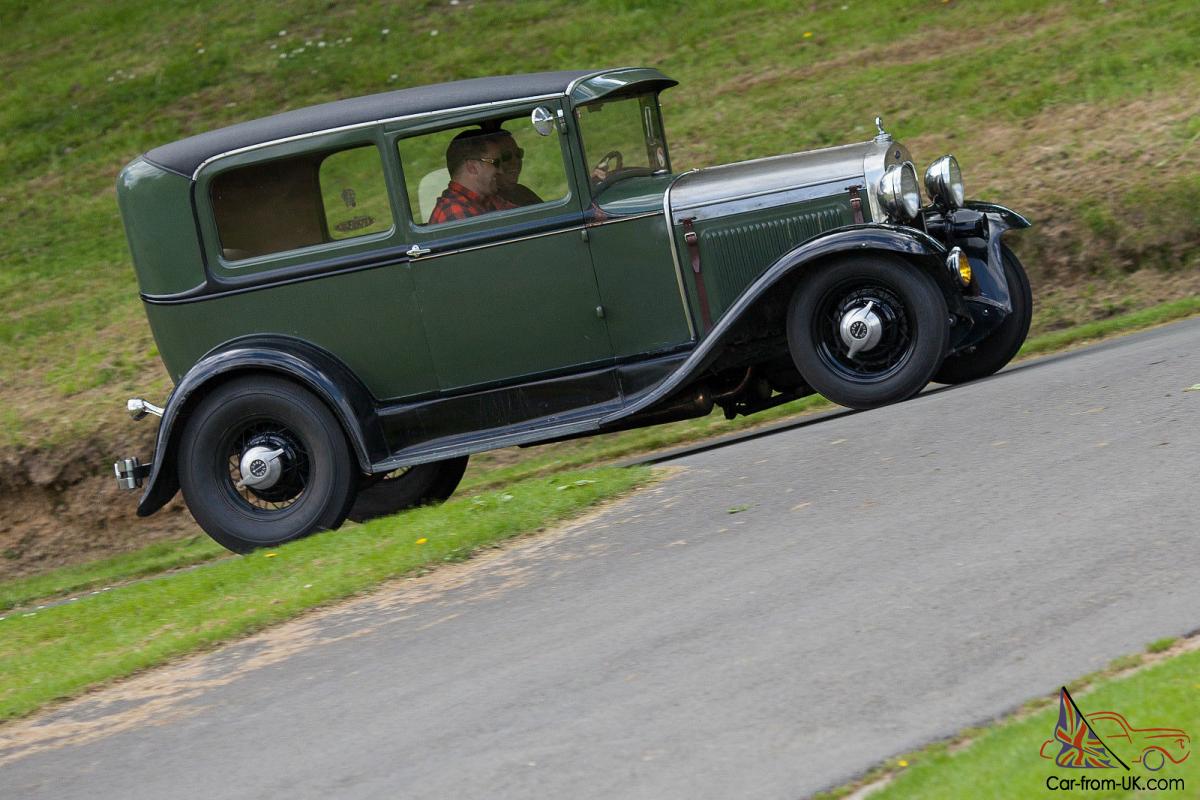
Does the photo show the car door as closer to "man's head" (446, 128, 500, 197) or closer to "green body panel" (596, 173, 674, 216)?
"man's head" (446, 128, 500, 197)

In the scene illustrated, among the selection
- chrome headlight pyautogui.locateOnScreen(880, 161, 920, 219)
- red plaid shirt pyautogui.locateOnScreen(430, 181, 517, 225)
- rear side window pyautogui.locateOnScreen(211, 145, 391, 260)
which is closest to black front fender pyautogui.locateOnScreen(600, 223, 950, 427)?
chrome headlight pyautogui.locateOnScreen(880, 161, 920, 219)

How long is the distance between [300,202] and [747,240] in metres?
2.52

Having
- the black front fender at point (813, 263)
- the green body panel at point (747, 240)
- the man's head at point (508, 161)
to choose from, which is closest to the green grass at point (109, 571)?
the man's head at point (508, 161)

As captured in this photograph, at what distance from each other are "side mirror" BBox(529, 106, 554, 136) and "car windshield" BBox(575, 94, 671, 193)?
0.56 feet

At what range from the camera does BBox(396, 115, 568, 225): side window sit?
8062mm

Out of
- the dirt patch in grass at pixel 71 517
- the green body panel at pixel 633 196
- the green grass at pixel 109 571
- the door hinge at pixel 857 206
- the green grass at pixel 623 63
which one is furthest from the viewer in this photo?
the green grass at pixel 623 63

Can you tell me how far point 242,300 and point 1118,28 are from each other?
34.7 ft

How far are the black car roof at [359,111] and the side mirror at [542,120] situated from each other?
10 centimetres

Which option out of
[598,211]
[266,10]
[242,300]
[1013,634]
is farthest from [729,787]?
[266,10]

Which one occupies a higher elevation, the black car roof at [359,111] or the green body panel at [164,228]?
the black car roof at [359,111]

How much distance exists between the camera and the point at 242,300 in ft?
27.1

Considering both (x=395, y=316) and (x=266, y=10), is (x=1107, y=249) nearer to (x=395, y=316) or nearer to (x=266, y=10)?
(x=395, y=316)

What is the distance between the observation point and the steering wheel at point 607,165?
Answer: 8195mm

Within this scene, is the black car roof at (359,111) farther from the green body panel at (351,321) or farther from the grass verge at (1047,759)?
the grass verge at (1047,759)
